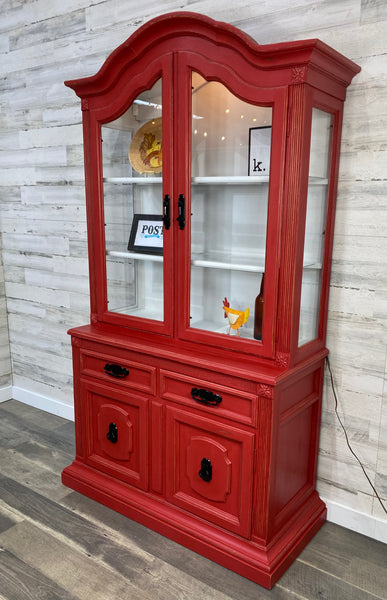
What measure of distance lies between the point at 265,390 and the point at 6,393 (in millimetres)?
2457

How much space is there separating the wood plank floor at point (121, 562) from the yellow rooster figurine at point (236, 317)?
98 cm

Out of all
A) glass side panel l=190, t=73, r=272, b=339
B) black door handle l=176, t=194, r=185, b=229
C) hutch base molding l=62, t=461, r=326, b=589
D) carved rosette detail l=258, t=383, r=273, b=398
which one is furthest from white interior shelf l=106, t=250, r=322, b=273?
hutch base molding l=62, t=461, r=326, b=589

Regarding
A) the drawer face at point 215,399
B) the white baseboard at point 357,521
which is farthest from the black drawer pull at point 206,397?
the white baseboard at point 357,521

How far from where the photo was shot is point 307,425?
209cm

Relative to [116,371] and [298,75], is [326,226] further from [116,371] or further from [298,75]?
[116,371]

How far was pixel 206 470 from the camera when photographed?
1964 mm

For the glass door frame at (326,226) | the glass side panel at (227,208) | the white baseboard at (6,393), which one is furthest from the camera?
the white baseboard at (6,393)

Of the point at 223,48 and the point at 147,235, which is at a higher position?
the point at 223,48

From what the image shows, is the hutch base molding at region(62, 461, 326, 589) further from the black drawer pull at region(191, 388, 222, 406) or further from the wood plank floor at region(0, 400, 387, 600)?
the black drawer pull at region(191, 388, 222, 406)

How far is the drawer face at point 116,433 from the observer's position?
2182 mm

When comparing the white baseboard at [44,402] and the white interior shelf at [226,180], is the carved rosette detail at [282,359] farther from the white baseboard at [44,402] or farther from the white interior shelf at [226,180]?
the white baseboard at [44,402]

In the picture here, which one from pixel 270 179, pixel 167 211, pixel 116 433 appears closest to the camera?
pixel 270 179

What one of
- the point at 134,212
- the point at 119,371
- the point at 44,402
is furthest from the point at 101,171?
the point at 44,402

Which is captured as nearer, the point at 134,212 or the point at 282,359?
the point at 282,359
